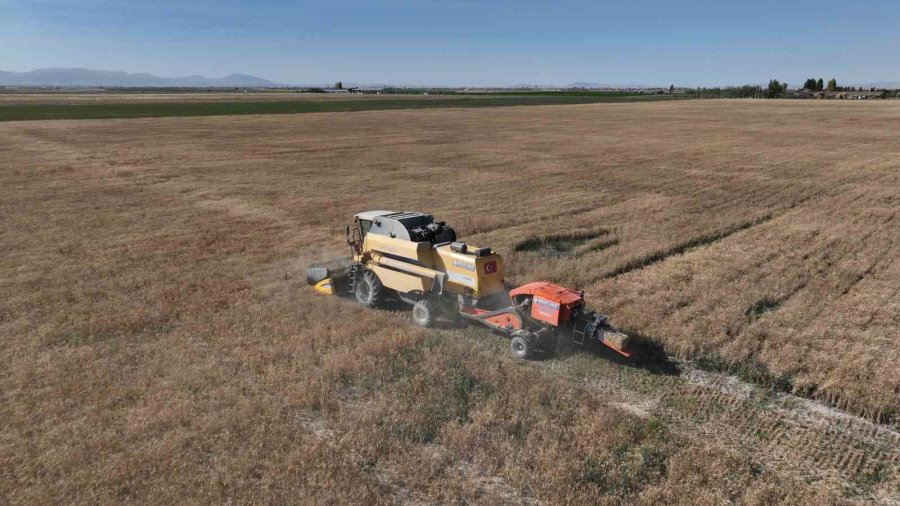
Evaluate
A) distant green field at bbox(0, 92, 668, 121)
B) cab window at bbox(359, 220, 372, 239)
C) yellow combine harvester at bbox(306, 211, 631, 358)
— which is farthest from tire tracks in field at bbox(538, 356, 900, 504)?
distant green field at bbox(0, 92, 668, 121)

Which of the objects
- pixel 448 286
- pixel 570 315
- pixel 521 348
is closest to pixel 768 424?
pixel 570 315

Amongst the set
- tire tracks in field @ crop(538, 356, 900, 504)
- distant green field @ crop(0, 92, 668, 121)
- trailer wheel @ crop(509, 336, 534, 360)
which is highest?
distant green field @ crop(0, 92, 668, 121)

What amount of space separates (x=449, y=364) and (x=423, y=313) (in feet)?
6.07

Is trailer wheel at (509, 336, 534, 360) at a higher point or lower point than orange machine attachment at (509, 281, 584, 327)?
lower

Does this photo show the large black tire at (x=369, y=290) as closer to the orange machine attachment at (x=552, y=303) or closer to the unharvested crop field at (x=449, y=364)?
the unharvested crop field at (x=449, y=364)

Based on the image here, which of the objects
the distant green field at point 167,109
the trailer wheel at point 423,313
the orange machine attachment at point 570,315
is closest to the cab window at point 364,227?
the trailer wheel at point 423,313

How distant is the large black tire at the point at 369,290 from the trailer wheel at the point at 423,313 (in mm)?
1095

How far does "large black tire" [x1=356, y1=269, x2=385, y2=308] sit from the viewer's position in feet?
39.7

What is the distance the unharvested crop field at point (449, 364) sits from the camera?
273 inches

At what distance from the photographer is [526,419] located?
8008mm

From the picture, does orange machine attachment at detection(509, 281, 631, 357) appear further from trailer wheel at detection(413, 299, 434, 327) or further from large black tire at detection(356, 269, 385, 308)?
large black tire at detection(356, 269, 385, 308)

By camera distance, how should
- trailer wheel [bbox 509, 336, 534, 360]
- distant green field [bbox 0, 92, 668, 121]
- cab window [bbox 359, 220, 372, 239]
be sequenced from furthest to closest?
distant green field [bbox 0, 92, 668, 121], cab window [bbox 359, 220, 372, 239], trailer wheel [bbox 509, 336, 534, 360]

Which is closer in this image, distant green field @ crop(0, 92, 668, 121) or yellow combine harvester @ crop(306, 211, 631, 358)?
yellow combine harvester @ crop(306, 211, 631, 358)

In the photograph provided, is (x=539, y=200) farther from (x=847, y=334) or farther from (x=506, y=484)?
(x=506, y=484)
